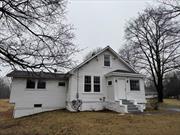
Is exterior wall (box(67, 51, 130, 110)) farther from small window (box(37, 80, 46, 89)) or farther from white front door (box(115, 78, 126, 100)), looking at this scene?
small window (box(37, 80, 46, 89))

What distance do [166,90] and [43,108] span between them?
33998 millimetres

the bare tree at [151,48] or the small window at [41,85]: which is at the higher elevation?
the bare tree at [151,48]

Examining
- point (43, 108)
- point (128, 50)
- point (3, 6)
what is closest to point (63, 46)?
point (3, 6)

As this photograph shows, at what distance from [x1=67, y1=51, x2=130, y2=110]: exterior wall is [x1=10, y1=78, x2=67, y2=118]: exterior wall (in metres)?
1.47

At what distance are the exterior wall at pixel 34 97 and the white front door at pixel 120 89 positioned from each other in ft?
18.5

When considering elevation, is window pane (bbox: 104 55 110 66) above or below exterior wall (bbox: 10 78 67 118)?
above

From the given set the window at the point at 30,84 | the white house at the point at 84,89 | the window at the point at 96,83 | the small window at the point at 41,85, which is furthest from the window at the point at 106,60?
the window at the point at 30,84

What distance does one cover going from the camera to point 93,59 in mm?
16766

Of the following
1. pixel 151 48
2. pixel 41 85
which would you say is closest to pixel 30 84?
pixel 41 85

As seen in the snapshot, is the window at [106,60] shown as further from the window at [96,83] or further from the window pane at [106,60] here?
the window at [96,83]

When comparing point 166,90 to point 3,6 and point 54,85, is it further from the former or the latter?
point 3,6

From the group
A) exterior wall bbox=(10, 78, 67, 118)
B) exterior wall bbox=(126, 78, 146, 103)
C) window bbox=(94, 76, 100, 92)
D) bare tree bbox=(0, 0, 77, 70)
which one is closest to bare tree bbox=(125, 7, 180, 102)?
exterior wall bbox=(126, 78, 146, 103)

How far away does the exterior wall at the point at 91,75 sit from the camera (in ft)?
50.9

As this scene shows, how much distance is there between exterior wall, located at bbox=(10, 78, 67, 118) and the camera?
15.2 metres
